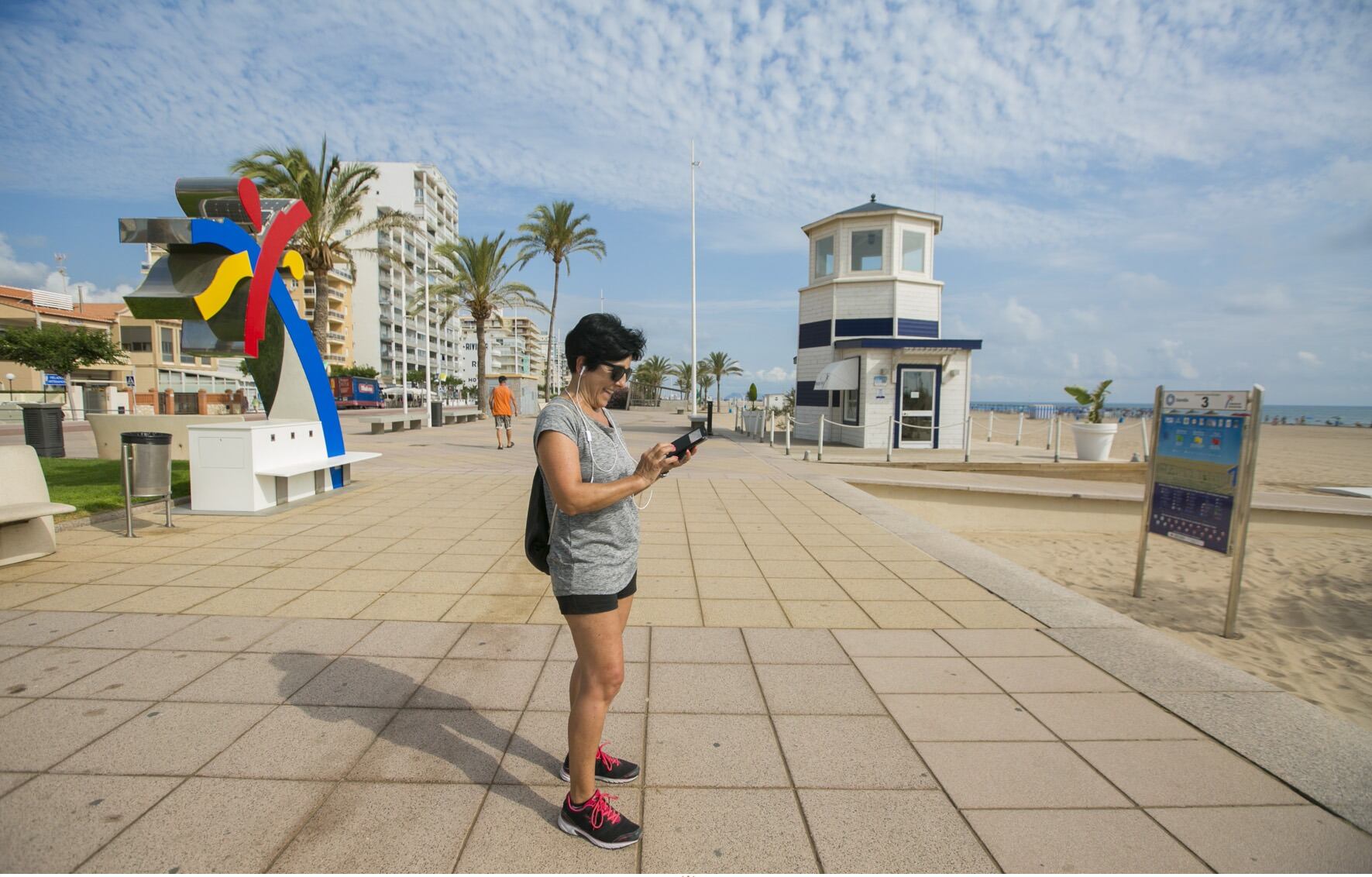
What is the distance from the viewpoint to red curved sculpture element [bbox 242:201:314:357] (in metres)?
7.74

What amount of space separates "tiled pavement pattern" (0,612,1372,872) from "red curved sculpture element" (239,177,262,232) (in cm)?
621

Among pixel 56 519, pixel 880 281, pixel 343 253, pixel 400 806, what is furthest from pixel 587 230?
pixel 400 806

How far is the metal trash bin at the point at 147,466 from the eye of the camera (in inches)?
242

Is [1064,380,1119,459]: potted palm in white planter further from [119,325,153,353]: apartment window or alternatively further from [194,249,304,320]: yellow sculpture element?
[119,325,153,353]: apartment window

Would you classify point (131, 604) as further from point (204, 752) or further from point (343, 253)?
point (343, 253)

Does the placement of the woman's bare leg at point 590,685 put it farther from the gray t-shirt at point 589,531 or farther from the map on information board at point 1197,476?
the map on information board at point 1197,476

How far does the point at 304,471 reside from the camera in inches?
300

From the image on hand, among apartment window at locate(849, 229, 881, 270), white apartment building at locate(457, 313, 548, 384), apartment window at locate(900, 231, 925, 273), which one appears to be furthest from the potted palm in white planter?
white apartment building at locate(457, 313, 548, 384)

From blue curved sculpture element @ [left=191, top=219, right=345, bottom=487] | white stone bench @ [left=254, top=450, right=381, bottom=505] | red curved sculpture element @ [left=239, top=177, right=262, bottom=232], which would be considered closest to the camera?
white stone bench @ [left=254, top=450, right=381, bottom=505]

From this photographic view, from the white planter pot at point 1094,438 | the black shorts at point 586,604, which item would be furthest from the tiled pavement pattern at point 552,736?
the white planter pot at point 1094,438

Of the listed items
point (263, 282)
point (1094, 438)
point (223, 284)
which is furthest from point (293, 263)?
point (1094, 438)

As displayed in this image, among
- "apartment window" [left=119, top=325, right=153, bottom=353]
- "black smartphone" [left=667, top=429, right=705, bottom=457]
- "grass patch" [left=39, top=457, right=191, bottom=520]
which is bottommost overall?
"grass patch" [left=39, top=457, right=191, bottom=520]

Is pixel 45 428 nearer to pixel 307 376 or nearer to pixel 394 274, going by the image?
pixel 307 376

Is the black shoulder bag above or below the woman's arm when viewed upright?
below
